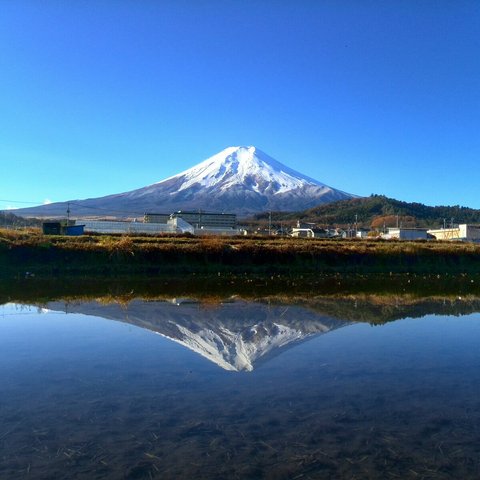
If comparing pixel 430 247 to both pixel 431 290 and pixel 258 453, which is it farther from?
pixel 258 453

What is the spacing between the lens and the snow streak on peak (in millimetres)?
106387

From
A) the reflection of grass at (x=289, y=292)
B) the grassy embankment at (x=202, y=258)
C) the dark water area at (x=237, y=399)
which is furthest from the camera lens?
the grassy embankment at (x=202, y=258)

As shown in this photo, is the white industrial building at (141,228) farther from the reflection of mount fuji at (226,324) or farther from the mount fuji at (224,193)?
the mount fuji at (224,193)

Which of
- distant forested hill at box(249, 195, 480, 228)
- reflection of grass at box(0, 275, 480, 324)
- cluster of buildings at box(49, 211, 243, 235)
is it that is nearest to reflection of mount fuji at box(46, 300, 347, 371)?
reflection of grass at box(0, 275, 480, 324)

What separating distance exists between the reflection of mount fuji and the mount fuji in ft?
232

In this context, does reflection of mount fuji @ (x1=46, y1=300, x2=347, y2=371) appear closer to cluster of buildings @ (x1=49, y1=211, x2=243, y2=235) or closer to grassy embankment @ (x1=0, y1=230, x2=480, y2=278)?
grassy embankment @ (x1=0, y1=230, x2=480, y2=278)

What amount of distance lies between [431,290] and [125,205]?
269 feet

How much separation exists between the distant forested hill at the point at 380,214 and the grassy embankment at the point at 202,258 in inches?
1901

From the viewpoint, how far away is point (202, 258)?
17031mm

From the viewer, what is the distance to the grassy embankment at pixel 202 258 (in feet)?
51.0

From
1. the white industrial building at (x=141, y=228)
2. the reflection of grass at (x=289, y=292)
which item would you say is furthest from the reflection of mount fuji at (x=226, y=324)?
the white industrial building at (x=141, y=228)

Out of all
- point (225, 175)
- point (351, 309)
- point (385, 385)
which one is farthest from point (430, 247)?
point (225, 175)

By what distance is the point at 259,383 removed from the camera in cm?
440

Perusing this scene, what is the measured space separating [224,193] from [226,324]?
298ft
